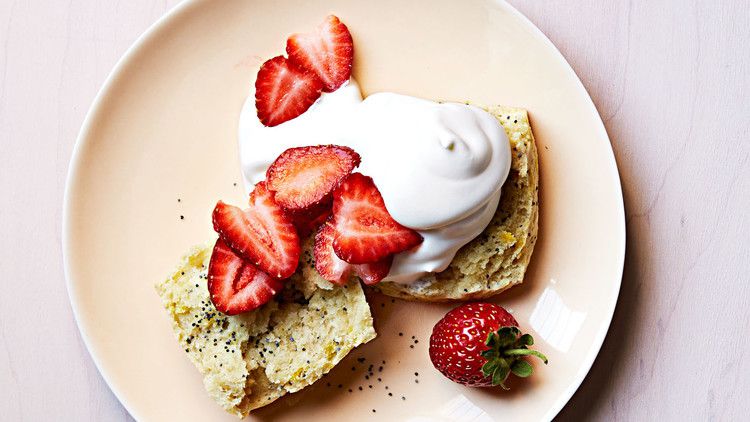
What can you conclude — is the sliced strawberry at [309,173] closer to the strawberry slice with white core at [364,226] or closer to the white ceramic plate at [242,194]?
the strawberry slice with white core at [364,226]

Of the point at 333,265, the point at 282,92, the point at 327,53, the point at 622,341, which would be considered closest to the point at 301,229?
the point at 333,265

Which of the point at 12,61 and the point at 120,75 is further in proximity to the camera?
the point at 12,61

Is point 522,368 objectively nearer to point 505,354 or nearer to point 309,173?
point 505,354

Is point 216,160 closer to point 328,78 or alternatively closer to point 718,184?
point 328,78

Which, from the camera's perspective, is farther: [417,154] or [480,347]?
[480,347]

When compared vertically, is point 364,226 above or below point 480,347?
above

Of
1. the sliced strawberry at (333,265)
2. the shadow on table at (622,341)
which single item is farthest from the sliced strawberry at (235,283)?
the shadow on table at (622,341)

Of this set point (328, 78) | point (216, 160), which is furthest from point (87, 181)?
point (328, 78)
